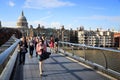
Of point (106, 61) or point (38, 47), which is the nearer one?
point (106, 61)

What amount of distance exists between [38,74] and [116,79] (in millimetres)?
2725

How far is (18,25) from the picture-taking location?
16225 cm

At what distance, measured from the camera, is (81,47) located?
55.6ft

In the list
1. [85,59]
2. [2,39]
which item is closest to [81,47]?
[85,59]

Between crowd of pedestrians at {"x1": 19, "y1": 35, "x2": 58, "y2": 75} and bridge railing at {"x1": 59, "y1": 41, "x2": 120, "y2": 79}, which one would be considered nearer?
bridge railing at {"x1": 59, "y1": 41, "x2": 120, "y2": 79}

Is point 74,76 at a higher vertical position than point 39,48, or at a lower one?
lower

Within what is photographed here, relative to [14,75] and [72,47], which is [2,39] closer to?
[72,47]

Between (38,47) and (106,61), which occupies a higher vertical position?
(38,47)

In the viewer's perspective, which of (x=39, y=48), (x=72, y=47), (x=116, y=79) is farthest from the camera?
(x=72, y=47)

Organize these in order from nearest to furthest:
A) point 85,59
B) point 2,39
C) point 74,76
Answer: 1. point 74,76
2. point 85,59
3. point 2,39

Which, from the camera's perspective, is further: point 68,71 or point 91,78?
point 68,71

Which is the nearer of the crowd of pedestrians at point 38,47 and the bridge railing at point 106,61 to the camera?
the bridge railing at point 106,61

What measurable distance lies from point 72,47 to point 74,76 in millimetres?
9408

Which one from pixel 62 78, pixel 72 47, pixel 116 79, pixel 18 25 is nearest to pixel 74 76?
pixel 62 78
